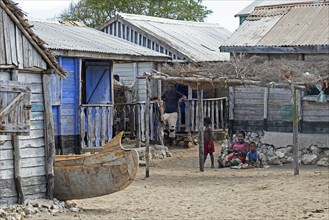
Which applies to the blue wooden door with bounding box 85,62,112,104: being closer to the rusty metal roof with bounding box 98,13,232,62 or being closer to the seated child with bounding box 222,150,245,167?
the seated child with bounding box 222,150,245,167

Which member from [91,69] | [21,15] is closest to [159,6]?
[91,69]

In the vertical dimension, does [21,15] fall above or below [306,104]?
above

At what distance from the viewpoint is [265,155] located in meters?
21.6

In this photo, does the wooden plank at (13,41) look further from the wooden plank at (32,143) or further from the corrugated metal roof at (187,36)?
the corrugated metal roof at (187,36)

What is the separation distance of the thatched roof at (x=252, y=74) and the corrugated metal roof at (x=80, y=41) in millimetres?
1738

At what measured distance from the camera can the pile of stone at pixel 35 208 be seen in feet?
41.6

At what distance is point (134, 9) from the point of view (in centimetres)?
4512

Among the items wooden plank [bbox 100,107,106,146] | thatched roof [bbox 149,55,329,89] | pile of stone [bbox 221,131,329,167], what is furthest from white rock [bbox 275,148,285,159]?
wooden plank [bbox 100,107,106,146]

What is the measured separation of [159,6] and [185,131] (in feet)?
66.1

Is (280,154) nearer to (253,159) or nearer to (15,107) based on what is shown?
(253,159)

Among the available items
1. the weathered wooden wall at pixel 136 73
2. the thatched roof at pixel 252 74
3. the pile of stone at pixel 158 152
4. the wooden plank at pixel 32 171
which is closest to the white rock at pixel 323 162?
the thatched roof at pixel 252 74

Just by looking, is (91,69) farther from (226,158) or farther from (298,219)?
(298,219)

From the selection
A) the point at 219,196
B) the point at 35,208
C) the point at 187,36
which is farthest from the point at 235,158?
the point at 187,36

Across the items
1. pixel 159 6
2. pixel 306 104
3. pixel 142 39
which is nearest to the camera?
pixel 306 104
